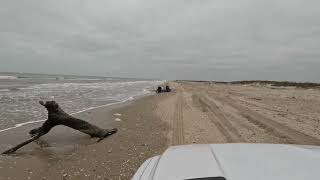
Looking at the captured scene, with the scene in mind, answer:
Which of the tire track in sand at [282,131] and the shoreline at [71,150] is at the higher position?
the tire track in sand at [282,131]

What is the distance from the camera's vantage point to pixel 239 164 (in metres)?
A: 2.23

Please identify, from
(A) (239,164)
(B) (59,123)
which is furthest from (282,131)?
(A) (239,164)

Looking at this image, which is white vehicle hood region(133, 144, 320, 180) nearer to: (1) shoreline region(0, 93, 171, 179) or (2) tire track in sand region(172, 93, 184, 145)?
(1) shoreline region(0, 93, 171, 179)

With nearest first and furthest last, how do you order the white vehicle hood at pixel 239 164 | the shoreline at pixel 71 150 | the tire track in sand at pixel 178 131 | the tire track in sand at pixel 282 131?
the white vehicle hood at pixel 239 164, the shoreline at pixel 71 150, the tire track in sand at pixel 282 131, the tire track in sand at pixel 178 131

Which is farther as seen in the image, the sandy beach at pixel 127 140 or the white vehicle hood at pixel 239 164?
the sandy beach at pixel 127 140

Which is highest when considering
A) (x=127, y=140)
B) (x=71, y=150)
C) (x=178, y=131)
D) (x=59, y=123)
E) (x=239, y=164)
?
(x=239, y=164)

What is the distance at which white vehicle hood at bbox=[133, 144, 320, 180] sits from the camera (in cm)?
202

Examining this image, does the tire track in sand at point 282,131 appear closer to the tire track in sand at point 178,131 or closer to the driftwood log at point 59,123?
the tire track in sand at point 178,131

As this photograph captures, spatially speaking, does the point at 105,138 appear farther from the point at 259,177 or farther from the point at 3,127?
the point at 259,177

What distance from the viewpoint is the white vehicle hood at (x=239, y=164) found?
2020 millimetres

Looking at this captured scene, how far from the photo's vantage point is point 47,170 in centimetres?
788

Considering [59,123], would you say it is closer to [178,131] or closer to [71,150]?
[71,150]

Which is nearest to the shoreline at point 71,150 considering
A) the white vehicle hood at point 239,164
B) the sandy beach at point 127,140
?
the sandy beach at point 127,140

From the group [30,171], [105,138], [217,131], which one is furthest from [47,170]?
[217,131]
